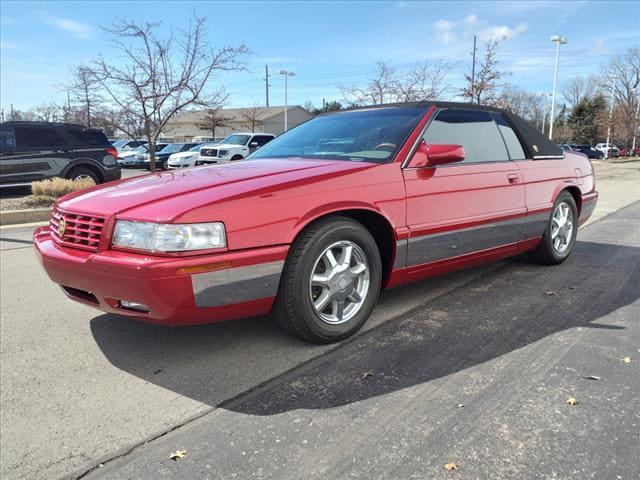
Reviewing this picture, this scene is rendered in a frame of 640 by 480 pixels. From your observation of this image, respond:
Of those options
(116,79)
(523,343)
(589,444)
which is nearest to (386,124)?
(523,343)

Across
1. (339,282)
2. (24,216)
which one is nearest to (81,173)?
(24,216)

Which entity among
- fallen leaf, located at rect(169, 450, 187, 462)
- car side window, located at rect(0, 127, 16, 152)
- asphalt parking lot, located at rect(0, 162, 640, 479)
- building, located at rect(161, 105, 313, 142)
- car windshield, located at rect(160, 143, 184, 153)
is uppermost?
building, located at rect(161, 105, 313, 142)

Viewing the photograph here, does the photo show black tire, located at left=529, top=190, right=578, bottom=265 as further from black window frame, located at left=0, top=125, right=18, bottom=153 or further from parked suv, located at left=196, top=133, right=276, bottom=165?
parked suv, located at left=196, top=133, right=276, bottom=165

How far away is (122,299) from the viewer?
2648mm

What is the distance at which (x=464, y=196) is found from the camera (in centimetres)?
384

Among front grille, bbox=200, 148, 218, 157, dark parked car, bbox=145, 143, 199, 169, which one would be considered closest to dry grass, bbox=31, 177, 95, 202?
front grille, bbox=200, 148, 218, 157

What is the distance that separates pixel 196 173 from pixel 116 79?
10552 mm

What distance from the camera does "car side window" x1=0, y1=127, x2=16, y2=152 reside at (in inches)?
423

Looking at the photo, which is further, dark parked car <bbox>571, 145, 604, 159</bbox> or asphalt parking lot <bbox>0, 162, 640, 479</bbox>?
dark parked car <bbox>571, 145, 604, 159</bbox>

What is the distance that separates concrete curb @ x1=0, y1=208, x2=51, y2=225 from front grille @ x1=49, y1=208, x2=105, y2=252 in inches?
247

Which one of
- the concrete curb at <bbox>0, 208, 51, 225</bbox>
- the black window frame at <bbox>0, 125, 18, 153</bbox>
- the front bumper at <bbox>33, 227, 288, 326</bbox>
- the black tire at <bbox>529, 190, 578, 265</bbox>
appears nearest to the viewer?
the front bumper at <bbox>33, 227, 288, 326</bbox>

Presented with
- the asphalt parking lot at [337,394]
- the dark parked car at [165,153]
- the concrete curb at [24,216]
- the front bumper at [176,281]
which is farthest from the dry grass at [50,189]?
the dark parked car at [165,153]

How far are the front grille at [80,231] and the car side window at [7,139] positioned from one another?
921cm

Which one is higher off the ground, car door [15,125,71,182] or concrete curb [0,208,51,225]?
car door [15,125,71,182]
